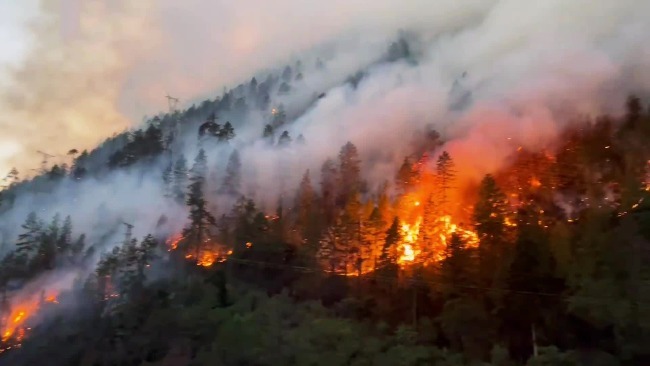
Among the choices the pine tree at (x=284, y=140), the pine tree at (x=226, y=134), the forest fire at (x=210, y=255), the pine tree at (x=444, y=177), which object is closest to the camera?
the pine tree at (x=444, y=177)

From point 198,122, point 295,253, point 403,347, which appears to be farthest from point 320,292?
point 198,122

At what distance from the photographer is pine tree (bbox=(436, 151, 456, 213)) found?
2850 cm

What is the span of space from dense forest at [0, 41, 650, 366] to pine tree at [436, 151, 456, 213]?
0.10m

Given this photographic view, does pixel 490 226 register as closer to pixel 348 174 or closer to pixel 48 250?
pixel 348 174

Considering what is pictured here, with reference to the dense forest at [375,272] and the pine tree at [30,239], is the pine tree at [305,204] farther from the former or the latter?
the pine tree at [30,239]

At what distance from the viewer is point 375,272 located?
2484 cm

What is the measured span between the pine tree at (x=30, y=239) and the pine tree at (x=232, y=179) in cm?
1593

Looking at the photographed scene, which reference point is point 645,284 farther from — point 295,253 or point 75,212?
point 75,212

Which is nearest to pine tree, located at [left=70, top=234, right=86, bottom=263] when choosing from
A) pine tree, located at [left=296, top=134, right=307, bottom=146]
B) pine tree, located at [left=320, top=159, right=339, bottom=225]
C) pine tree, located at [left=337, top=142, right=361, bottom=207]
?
pine tree, located at [left=296, top=134, right=307, bottom=146]

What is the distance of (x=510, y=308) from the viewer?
19.3 m

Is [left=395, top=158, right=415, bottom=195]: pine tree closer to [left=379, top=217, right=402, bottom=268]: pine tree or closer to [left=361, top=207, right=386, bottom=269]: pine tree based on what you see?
[left=361, top=207, right=386, bottom=269]: pine tree

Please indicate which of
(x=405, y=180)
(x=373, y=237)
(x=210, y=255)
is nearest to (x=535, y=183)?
(x=405, y=180)

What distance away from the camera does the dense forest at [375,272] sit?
1812 cm

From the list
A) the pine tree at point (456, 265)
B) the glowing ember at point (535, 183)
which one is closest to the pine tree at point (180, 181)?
the glowing ember at point (535, 183)
